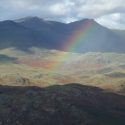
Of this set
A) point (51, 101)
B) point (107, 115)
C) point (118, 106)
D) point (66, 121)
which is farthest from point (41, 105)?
point (118, 106)

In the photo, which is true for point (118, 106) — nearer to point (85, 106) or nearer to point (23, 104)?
point (85, 106)

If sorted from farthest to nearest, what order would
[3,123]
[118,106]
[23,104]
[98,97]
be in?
[98,97] → [118,106] → [23,104] → [3,123]

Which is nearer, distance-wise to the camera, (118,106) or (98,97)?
(118,106)

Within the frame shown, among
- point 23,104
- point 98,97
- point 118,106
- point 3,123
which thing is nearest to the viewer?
point 3,123

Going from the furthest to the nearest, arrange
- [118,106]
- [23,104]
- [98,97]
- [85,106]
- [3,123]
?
[98,97] → [118,106] → [85,106] → [23,104] → [3,123]

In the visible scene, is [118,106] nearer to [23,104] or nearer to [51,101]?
[51,101]

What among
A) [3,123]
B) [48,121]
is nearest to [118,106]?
[48,121]

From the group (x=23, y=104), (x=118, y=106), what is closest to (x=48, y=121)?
(x=23, y=104)

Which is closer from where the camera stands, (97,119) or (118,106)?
(97,119)

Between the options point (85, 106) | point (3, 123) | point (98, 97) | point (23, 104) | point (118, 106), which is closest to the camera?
point (3, 123)
